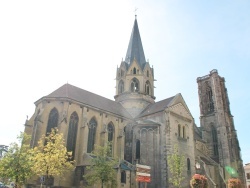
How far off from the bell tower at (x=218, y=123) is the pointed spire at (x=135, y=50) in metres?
20.8

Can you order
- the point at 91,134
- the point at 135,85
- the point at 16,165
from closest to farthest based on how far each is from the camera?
the point at 16,165
the point at 91,134
the point at 135,85

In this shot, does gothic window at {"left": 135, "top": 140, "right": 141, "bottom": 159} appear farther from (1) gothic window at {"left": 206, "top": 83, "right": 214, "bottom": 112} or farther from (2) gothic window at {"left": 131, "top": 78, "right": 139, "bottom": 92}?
(1) gothic window at {"left": 206, "top": 83, "right": 214, "bottom": 112}

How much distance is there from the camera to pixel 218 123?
1972 inches

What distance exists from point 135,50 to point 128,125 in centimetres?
1520

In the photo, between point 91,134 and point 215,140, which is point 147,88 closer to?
point 91,134

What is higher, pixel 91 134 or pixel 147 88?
pixel 147 88

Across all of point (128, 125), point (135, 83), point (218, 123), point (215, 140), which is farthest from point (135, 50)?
point (215, 140)

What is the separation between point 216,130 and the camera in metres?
50.2

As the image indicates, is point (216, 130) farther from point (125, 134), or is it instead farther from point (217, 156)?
point (125, 134)

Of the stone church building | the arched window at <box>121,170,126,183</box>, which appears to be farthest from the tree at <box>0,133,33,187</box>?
the arched window at <box>121,170,126,183</box>

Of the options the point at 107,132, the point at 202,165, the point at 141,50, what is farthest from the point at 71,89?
the point at 202,165

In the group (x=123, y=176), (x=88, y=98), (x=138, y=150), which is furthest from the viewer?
(x=88, y=98)

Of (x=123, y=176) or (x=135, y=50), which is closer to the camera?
(x=123, y=176)

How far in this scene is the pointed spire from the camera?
42.3m
